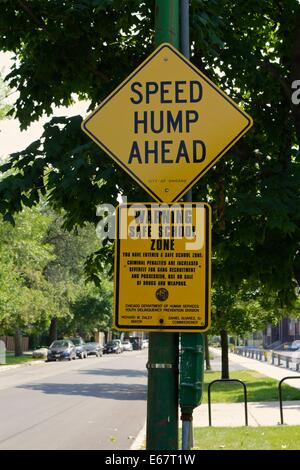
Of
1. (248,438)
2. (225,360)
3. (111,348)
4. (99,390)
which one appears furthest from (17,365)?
(111,348)

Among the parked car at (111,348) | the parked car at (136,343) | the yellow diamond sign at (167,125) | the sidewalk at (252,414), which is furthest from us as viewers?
the parked car at (136,343)

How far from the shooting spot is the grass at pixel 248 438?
10.1m

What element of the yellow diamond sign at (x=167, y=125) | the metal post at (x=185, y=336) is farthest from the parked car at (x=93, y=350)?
the yellow diamond sign at (x=167, y=125)

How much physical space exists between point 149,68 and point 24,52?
626 centimetres

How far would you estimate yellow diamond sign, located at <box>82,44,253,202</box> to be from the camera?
3.79 m

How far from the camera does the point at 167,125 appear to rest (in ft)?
12.5

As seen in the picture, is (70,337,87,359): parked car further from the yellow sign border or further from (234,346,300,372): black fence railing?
the yellow sign border

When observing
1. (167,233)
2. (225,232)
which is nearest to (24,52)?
(225,232)

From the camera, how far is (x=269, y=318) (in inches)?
1083

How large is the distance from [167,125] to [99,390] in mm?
20179

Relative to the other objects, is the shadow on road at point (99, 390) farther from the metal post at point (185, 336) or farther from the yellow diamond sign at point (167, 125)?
the yellow diamond sign at point (167, 125)

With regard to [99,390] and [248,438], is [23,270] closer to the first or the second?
[99,390]

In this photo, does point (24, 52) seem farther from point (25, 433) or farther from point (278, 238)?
point (25, 433)

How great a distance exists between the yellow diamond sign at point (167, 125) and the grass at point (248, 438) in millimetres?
7076
